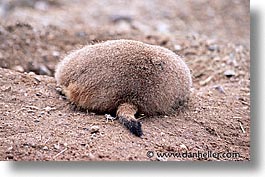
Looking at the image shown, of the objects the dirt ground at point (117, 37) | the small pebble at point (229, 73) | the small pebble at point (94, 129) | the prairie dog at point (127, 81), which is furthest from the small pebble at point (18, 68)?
the small pebble at point (229, 73)

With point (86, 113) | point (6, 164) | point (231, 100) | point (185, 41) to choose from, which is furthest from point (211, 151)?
point (185, 41)

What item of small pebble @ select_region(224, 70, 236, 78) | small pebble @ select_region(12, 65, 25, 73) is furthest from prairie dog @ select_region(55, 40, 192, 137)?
small pebble @ select_region(224, 70, 236, 78)

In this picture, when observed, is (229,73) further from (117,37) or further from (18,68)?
(18,68)

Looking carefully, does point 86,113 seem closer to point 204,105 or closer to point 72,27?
point 204,105

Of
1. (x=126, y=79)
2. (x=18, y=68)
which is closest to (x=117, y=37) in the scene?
(x=18, y=68)

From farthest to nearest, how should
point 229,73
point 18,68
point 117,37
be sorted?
point 117,37 → point 229,73 → point 18,68

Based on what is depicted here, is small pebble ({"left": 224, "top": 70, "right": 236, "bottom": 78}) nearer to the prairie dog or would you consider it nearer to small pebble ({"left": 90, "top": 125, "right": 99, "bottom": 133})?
the prairie dog

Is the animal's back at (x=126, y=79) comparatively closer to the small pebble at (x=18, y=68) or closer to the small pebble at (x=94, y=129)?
the small pebble at (x=94, y=129)
